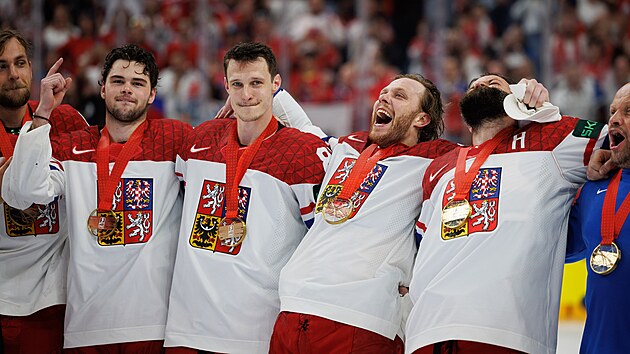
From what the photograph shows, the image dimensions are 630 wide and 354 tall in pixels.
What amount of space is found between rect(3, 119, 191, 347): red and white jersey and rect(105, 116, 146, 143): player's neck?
9 cm

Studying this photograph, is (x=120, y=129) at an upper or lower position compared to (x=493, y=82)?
lower

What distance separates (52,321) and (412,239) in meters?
2.06

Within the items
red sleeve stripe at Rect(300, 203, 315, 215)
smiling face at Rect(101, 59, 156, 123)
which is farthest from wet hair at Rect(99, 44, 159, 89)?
red sleeve stripe at Rect(300, 203, 315, 215)

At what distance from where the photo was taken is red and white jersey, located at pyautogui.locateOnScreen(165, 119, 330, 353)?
4.86m

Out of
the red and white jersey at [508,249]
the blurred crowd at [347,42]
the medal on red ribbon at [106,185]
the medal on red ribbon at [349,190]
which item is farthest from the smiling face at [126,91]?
the blurred crowd at [347,42]

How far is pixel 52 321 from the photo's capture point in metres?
5.31

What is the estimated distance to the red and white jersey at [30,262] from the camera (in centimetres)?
525

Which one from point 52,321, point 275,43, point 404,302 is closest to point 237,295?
point 404,302

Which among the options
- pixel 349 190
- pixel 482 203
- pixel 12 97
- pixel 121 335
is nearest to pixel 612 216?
pixel 482 203

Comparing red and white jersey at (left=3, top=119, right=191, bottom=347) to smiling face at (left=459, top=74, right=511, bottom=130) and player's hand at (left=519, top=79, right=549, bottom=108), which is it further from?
player's hand at (left=519, top=79, right=549, bottom=108)

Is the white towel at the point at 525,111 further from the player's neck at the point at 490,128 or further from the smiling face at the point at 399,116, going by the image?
the smiling face at the point at 399,116

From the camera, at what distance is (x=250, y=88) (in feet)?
16.8

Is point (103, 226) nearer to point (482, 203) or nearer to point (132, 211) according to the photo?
point (132, 211)

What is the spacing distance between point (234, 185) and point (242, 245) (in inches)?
12.4
